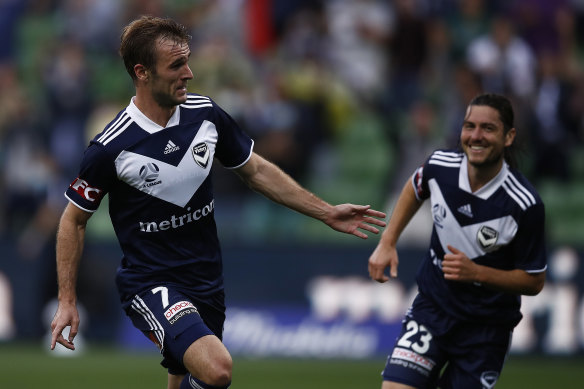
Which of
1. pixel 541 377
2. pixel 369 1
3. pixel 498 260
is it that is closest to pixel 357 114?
pixel 369 1

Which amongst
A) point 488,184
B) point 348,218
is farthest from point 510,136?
point 348,218

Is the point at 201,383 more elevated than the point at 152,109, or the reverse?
the point at 152,109

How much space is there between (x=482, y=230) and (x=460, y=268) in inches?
16.3

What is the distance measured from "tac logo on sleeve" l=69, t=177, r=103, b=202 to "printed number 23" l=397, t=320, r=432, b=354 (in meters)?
2.04

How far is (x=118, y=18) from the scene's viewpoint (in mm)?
16297

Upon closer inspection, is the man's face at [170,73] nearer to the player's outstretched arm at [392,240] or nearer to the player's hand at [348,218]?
the player's hand at [348,218]

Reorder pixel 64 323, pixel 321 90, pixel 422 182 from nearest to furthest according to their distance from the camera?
pixel 64 323, pixel 422 182, pixel 321 90

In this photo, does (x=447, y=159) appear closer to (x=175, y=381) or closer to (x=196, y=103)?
(x=196, y=103)

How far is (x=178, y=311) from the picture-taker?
591 cm

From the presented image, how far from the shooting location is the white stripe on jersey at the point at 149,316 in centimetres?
594

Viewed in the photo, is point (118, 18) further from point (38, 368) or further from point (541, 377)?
point (541, 377)

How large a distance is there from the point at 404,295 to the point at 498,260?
20.9 feet

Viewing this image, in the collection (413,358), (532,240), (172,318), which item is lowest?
(172,318)

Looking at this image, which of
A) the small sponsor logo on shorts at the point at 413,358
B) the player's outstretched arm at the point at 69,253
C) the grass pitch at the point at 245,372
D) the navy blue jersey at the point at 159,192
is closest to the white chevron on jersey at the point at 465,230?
the small sponsor logo on shorts at the point at 413,358
